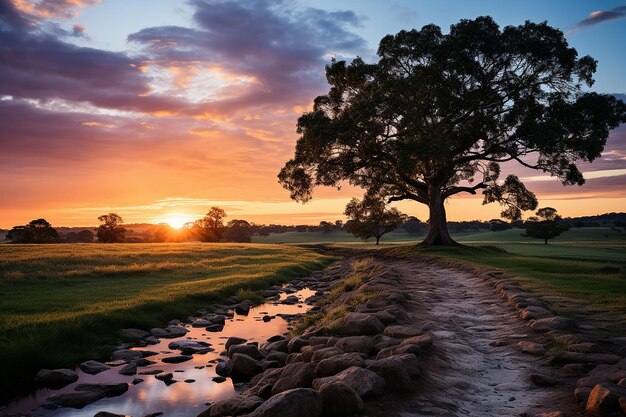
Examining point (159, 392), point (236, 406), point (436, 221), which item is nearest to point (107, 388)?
point (159, 392)

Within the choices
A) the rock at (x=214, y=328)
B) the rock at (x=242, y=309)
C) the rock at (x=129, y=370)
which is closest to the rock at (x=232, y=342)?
the rock at (x=214, y=328)

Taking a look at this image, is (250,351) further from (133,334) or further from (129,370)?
(133,334)

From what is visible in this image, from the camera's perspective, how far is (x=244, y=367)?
976 centimetres

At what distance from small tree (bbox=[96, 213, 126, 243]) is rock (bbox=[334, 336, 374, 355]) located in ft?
305

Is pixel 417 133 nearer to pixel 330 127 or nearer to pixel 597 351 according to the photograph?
pixel 330 127

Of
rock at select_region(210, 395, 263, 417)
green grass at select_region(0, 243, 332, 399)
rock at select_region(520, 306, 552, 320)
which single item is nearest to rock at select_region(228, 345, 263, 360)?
rock at select_region(210, 395, 263, 417)

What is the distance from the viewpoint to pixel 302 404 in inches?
229

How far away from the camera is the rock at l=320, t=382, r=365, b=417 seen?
6031mm

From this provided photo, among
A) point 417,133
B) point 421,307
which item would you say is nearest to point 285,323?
point 421,307

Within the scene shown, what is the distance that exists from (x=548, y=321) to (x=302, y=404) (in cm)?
774

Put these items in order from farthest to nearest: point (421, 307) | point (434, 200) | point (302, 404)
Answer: point (434, 200), point (421, 307), point (302, 404)

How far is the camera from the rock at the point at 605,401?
5.84 meters

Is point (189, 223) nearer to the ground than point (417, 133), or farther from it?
nearer to the ground

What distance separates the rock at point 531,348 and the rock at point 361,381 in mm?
4069
